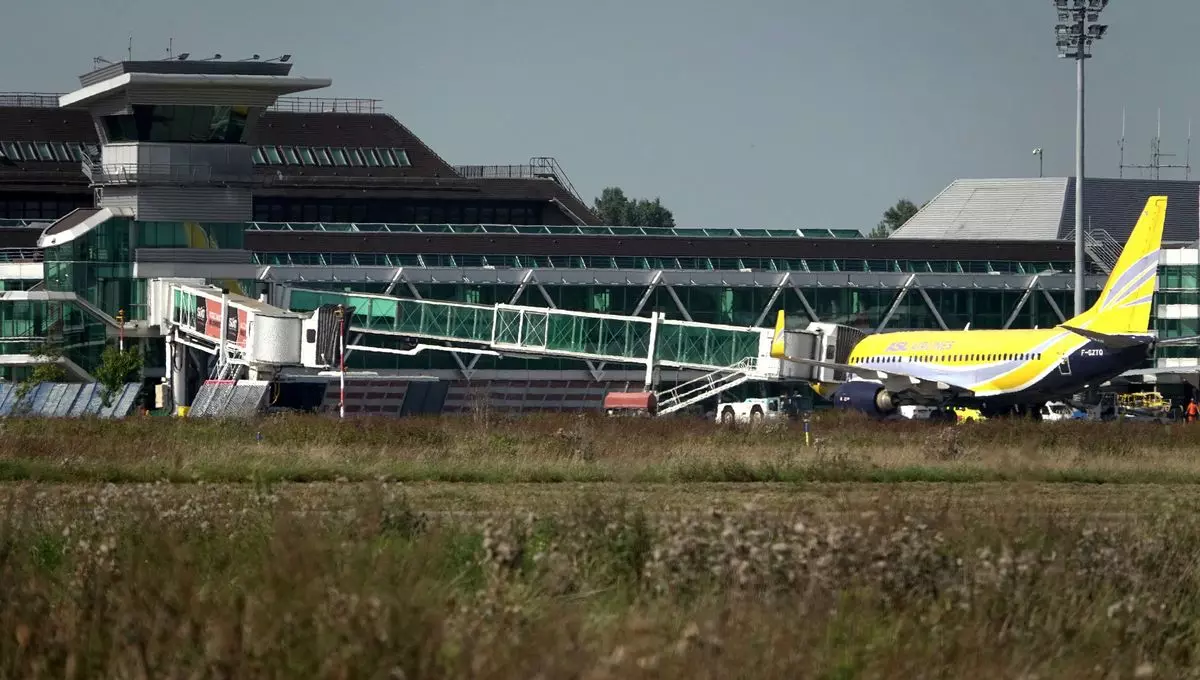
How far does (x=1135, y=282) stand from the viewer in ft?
205

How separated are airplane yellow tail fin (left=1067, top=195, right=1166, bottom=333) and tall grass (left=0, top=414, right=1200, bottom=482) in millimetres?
18638

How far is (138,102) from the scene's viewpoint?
6700 centimetres

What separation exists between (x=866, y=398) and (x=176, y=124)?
94.4ft

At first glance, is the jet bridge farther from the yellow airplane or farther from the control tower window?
the control tower window

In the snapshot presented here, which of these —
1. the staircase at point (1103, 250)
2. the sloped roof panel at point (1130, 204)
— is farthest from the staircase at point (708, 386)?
the sloped roof panel at point (1130, 204)

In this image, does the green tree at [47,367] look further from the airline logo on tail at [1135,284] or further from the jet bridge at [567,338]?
the airline logo on tail at [1135,284]

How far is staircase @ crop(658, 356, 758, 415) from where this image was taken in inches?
2923

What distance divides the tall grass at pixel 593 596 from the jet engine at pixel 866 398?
51.6 metres

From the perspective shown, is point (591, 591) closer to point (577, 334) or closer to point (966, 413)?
point (966, 413)

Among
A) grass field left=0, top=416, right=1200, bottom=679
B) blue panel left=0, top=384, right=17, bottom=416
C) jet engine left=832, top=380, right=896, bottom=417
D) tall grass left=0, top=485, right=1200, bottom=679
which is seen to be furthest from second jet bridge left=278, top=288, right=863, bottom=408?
tall grass left=0, top=485, right=1200, bottom=679

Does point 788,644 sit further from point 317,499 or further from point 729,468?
point 729,468

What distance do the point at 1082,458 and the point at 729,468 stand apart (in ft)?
27.8

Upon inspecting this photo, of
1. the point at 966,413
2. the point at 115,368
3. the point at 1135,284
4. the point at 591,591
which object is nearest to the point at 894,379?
the point at 966,413

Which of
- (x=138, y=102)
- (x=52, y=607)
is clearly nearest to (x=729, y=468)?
(x=52, y=607)
